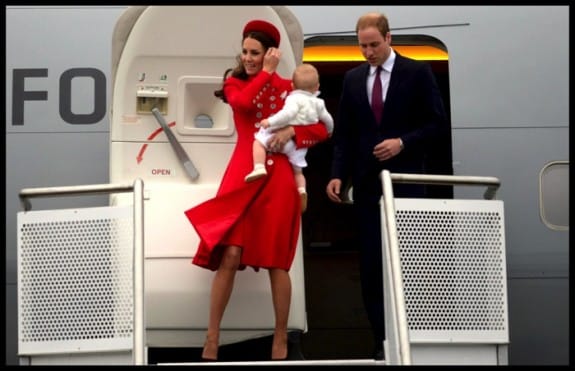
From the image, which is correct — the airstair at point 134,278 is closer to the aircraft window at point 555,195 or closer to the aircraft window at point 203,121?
the aircraft window at point 203,121

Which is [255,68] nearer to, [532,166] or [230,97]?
[230,97]

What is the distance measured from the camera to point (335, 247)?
8789mm

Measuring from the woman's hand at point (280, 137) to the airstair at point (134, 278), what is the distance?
1.96ft

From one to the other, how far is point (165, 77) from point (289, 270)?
127cm

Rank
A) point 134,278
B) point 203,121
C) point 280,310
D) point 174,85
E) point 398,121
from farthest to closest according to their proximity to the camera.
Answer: point 203,121
point 174,85
point 398,121
point 280,310
point 134,278

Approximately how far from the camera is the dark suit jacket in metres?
5.92

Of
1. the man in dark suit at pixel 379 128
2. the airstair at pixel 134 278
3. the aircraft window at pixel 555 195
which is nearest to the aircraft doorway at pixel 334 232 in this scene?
the aircraft window at pixel 555 195

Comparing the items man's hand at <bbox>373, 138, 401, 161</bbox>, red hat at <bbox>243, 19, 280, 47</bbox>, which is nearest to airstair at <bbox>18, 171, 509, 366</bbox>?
man's hand at <bbox>373, 138, 401, 161</bbox>

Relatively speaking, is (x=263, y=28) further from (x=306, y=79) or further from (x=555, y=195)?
(x=555, y=195)

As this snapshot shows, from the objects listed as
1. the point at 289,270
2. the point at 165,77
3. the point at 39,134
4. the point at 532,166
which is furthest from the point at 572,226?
the point at 39,134

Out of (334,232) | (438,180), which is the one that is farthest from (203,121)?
(334,232)

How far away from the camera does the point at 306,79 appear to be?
18.6ft

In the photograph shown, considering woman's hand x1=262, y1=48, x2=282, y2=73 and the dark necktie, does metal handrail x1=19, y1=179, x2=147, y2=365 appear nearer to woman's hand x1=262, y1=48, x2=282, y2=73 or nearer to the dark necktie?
woman's hand x1=262, y1=48, x2=282, y2=73

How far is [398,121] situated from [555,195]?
167cm
